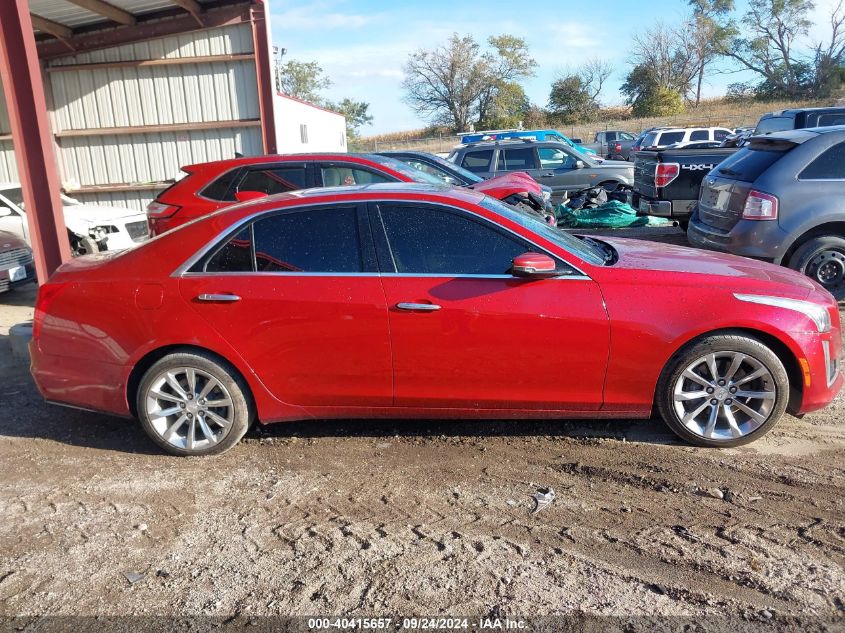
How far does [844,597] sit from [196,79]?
13631 mm

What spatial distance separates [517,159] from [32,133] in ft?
32.1

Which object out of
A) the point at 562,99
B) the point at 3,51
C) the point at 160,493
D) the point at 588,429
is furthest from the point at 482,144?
the point at 562,99

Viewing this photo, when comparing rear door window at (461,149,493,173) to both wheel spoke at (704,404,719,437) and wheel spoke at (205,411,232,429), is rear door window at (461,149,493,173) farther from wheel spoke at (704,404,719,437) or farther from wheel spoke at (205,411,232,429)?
wheel spoke at (205,411,232,429)

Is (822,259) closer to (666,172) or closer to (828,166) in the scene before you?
(828,166)

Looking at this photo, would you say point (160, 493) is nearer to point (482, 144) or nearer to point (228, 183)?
point (228, 183)

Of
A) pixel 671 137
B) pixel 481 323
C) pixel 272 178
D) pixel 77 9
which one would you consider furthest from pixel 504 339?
pixel 671 137

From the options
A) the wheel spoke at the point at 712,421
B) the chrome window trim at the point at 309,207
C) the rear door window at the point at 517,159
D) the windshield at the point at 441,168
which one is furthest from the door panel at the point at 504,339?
the rear door window at the point at 517,159

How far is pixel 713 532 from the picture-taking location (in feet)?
11.2

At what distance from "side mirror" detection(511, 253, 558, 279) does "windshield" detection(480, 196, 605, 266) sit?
0.74 ft

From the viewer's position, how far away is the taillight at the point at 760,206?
22.6ft

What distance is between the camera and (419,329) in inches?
166

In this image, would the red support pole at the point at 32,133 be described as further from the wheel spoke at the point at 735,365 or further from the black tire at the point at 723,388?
the wheel spoke at the point at 735,365

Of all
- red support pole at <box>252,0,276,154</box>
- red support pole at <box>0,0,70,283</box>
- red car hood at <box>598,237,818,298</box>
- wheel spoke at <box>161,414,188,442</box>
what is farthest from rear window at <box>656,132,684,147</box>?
wheel spoke at <box>161,414,188,442</box>

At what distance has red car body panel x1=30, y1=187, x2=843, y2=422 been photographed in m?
4.17
